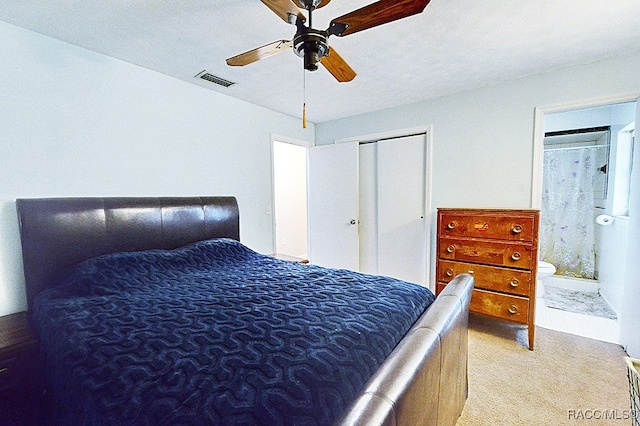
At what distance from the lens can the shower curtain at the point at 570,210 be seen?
12.2ft

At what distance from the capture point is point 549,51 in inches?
84.1

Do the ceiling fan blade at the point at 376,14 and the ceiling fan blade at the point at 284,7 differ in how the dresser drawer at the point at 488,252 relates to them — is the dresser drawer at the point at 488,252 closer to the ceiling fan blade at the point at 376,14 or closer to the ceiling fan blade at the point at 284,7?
the ceiling fan blade at the point at 376,14

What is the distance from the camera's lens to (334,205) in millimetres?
3936

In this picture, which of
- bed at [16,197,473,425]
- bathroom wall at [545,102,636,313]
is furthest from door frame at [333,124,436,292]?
bathroom wall at [545,102,636,313]

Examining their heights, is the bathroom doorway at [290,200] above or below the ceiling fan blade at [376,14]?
below

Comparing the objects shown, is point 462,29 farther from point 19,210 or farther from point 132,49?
point 19,210

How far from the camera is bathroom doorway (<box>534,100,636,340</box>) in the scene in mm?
3201

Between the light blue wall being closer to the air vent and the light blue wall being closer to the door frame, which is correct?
the door frame

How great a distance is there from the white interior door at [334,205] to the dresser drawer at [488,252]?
1.33 m

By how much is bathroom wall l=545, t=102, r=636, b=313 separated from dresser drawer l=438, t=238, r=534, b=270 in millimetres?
1489

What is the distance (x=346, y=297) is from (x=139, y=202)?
1832mm

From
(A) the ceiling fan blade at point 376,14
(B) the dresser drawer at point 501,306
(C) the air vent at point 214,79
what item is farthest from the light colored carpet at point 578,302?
(C) the air vent at point 214,79

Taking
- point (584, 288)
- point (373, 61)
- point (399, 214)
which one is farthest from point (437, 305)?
point (584, 288)

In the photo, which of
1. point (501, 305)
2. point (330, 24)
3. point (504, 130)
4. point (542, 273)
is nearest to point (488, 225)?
point (501, 305)
